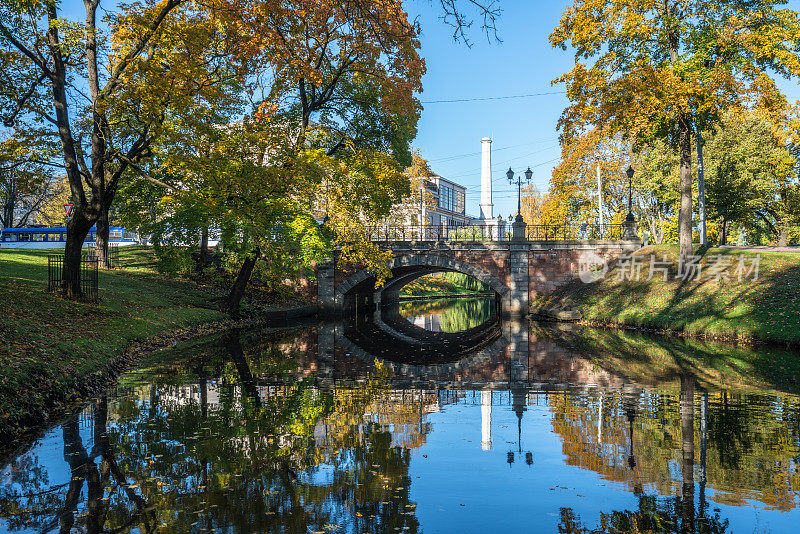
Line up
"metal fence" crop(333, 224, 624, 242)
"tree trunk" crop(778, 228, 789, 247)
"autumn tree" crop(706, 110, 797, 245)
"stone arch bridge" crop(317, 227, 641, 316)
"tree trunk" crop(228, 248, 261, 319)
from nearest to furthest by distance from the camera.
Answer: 1. "tree trunk" crop(228, 248, 261, 319)
2. "metal fence" crop(333, 224, 624, 242)
3. "stone arch bridge" crop(317, 227, 641, 316)
4. "autumn tree" crop(706, 110, 797, 245)
5. "tree trunk" crop(778, 228, 789, 247)

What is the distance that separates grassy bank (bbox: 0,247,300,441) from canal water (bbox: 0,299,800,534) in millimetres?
647

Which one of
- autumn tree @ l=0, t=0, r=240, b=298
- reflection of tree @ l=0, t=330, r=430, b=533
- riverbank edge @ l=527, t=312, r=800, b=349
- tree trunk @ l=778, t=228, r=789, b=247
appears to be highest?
autumn tree @ l=0, t=0, r=240, b=298

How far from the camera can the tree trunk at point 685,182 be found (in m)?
21.9

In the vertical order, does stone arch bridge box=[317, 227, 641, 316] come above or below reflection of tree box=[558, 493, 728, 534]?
above

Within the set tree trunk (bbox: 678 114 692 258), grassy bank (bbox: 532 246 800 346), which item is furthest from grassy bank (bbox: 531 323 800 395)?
tree trunk (bbox: 678 114 692 258)

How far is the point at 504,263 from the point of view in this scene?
107 ft

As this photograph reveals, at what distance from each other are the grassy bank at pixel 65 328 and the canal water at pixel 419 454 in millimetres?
647

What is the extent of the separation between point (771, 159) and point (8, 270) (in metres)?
39.8

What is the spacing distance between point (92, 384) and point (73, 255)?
7124 millimetres

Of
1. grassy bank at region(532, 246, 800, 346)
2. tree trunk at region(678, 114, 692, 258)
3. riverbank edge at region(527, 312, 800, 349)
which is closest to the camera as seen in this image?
riverbank edge at region(527, 312, 800, 349)

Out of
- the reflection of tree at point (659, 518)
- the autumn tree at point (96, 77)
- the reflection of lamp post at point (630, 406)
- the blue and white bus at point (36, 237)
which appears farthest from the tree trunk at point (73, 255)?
the blue and white bus at point (36, 237)

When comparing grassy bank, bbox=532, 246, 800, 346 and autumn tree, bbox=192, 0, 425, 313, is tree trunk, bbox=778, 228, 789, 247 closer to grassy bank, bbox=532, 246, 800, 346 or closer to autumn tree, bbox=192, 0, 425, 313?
grassy bank, bbox=532, 246, 800, 346

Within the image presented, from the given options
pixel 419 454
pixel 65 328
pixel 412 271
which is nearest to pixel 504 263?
pixel 412 271

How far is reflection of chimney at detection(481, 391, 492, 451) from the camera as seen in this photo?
749 cm
